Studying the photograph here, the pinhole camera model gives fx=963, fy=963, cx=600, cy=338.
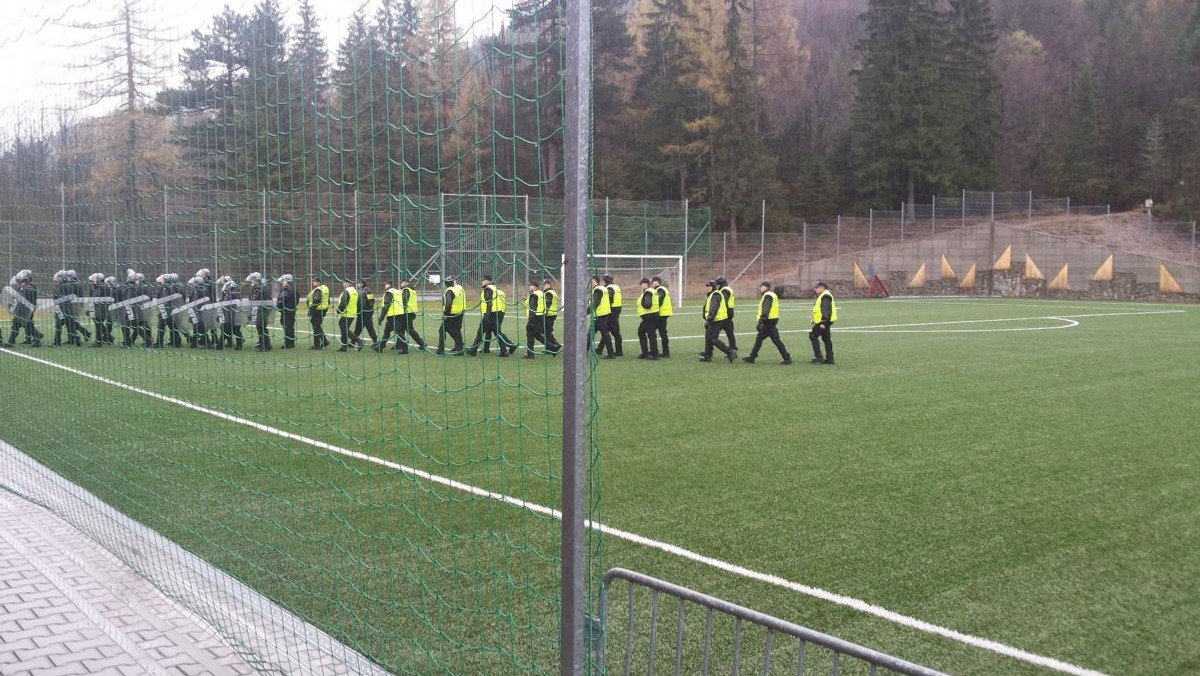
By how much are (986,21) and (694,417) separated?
63.7 m

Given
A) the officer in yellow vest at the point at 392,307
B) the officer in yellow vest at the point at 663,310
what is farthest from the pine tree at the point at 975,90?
the officer in yellow vest at the point at 392,307

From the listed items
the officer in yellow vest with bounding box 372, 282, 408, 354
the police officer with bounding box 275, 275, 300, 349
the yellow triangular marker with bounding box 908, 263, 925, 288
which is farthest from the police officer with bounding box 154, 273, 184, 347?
the yellow triangular marker with bounding box 908, 263, 925, 288

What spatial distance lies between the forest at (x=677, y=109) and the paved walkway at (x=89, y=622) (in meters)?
2.20

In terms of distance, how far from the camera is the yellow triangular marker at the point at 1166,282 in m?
41.1

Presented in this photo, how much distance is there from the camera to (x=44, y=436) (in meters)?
9.60

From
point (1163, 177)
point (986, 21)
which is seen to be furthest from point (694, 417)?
point (986, 21)

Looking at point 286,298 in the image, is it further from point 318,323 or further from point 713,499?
point 713,499

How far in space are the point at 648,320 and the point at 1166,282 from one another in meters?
33.7

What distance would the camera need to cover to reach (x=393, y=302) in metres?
4.94

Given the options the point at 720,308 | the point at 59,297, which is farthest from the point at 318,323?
the point at 720,308

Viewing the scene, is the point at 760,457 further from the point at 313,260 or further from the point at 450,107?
the point at 450,107

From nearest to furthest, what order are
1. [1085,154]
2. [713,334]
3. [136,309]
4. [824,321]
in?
[136,309] < [824,321] < [713,334] < [1085,154]

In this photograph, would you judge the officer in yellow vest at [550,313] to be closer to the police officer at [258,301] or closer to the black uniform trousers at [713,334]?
the police officer at [258,301]

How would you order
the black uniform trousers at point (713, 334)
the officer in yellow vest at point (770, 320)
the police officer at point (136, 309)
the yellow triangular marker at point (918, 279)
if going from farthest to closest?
the yellow triangular marker at point (918, 279) < the black uniform trousers at point (713, 334) < the officer in yellow vest at point (770, 320) < the police officer at point (136, 309)
